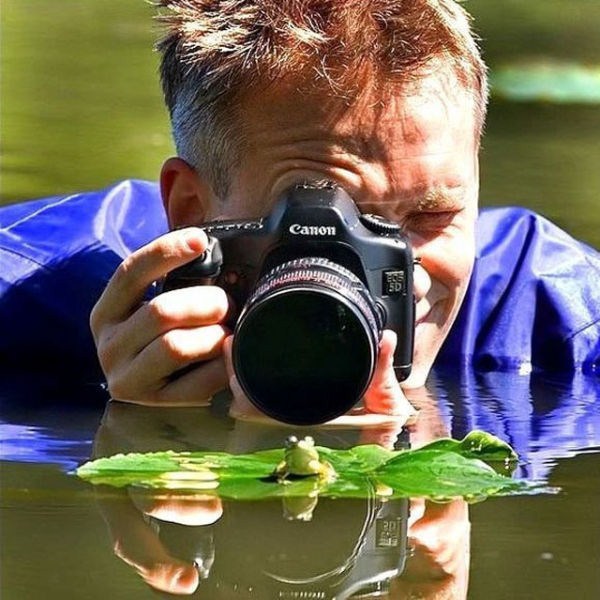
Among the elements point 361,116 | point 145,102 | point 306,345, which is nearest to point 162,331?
point 306,345

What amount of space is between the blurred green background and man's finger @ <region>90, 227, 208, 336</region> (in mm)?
1514

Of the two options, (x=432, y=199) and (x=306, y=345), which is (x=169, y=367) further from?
(x=432, y=199)

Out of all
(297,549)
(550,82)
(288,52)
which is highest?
(288,52)

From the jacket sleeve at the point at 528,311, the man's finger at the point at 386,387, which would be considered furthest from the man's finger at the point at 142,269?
the jacket sleeve at the point at 528,311

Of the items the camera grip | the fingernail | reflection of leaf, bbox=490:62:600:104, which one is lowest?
reflection of leaf, bbox=490:62:600:104

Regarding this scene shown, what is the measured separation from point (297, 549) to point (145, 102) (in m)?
2.97

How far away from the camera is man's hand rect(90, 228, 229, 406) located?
1548mm

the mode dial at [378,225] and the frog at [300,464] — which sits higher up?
the mode dial at [378,225]

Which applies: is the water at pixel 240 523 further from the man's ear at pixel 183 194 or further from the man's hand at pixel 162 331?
the man's ear at pixel 183 194

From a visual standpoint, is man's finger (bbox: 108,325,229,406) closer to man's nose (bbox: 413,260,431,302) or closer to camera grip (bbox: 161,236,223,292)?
camera grip (bbox: 161,236,223,292)

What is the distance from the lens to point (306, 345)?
1407mm

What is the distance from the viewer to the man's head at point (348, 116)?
1.67 meters

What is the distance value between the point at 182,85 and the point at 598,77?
2.52 m

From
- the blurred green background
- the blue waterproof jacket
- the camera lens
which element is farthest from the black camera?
the blurred green background
